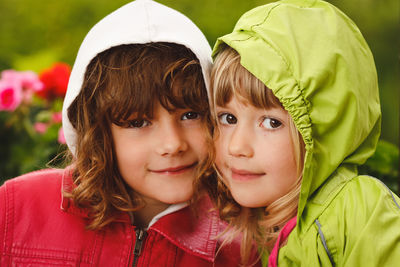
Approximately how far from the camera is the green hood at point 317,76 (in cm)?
178

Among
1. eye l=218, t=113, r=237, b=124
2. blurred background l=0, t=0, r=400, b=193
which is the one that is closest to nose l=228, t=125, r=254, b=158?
eye l=218, t=113, r=237, b=124

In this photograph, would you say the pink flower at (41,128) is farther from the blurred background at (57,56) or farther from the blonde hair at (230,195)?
the blonde hair at (230,195)

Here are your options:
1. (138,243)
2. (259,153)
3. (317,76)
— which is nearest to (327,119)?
(317,76)

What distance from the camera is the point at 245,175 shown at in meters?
2.01

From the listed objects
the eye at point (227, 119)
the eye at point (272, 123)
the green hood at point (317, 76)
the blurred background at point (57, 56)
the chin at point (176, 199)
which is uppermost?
the green hood at point (317, 76)

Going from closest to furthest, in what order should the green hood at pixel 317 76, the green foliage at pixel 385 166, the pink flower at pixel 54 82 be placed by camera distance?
the green hood at pixel 317 76
the green foliage at pixel 385 166
the pink flower at pixel 54 82

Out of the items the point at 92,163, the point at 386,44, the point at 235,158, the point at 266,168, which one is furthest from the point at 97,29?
the point at 386,44

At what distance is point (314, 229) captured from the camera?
1848 millimetres

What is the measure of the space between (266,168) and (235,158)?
146 mm

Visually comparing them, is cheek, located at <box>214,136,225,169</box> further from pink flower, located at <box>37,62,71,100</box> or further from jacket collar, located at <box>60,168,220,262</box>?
pink flower, located at <box>37,62,71,100</box>

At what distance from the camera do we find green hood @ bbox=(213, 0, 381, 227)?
178cm

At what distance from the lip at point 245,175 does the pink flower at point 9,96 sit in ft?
6.24

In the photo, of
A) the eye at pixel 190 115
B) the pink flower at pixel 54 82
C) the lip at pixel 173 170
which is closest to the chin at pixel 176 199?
the lip at pixel 173 170

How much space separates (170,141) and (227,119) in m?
0.28
